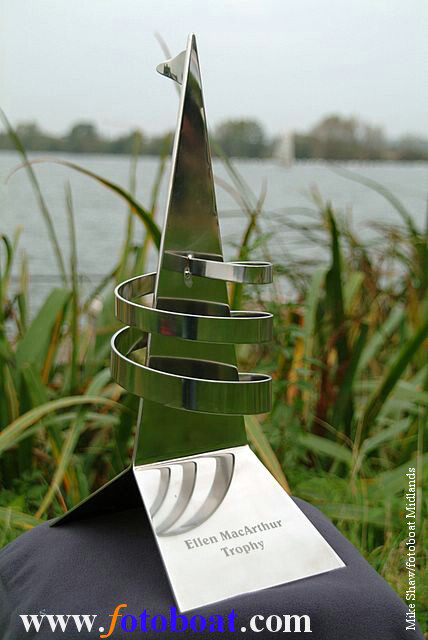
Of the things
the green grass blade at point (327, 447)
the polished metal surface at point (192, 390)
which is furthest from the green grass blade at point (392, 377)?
the polished metal surface at point (192, 390)

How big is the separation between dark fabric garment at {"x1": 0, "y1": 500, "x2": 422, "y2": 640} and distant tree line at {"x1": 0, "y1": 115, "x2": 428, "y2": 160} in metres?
0.95

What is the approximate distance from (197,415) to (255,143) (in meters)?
1.41

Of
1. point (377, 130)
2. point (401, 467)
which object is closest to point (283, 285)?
point (401, 467)

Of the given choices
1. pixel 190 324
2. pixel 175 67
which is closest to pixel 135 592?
pixel 190 324

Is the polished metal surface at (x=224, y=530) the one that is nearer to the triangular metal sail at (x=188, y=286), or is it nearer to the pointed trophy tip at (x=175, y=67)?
the triangular metal sail at (x=188, y=286)

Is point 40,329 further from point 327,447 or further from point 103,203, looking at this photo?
point 103,203

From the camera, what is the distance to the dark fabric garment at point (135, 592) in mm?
420

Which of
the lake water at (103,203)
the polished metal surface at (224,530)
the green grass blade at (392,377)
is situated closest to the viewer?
the polished metal surface at (224,530)

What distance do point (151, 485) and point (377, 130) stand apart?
6.02ft

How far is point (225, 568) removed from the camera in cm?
42

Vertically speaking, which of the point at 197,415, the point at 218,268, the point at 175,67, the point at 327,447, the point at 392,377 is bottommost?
the point at 327,447

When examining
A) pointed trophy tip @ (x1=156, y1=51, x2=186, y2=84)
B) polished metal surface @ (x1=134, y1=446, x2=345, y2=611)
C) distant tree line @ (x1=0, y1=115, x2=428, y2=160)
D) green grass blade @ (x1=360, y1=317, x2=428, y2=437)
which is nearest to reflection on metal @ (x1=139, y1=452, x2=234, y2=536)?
polished metal surface @ (x1=134, y1=446, x2=345, y2=611)

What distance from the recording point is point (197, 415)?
1.64ft

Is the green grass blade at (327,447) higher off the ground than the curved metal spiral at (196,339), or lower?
lower
